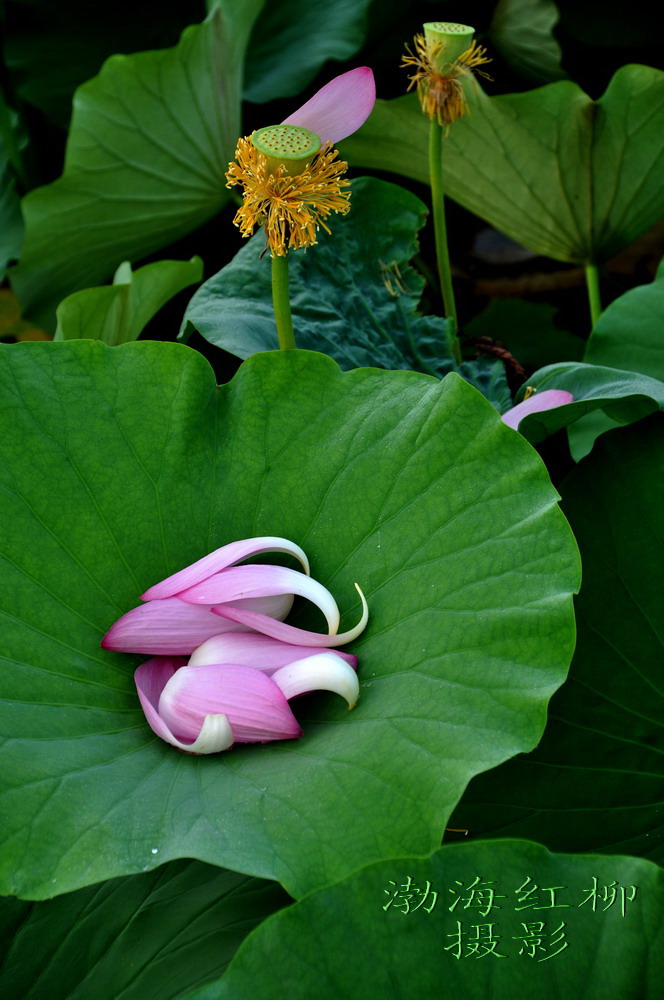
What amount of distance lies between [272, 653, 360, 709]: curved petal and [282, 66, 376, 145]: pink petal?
0.50 meters

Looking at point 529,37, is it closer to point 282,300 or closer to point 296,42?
point 296,42

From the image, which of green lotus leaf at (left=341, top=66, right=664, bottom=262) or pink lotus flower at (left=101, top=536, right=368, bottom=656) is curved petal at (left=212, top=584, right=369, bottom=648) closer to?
pink lotus flower at (left=101, top=536, right=368, bottom=656)

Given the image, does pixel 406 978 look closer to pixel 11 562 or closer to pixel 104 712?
pixel 104 712

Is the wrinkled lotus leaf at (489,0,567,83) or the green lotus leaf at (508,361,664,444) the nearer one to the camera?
the green lotus leaf at (508,361,664,444)

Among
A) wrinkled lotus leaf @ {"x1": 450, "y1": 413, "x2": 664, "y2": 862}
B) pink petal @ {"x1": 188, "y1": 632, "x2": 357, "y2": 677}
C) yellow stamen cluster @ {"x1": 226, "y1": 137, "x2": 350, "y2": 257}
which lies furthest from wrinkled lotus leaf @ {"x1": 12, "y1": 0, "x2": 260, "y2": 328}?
pink petal @ {"x1": 188, "y1": 632, "x2": 357, "y2": 677}

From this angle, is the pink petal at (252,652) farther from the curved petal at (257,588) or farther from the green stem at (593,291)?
the green stem at (593,291)

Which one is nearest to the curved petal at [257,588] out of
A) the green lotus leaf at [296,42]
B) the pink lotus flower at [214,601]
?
the pink lotus flower at [214,601]

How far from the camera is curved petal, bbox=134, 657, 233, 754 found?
0.72m

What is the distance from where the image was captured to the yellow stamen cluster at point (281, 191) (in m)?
0.84

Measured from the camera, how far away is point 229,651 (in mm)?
798

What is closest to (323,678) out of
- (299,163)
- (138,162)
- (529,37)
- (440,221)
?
(299,163)

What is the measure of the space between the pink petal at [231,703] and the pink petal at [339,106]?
1.69 ft

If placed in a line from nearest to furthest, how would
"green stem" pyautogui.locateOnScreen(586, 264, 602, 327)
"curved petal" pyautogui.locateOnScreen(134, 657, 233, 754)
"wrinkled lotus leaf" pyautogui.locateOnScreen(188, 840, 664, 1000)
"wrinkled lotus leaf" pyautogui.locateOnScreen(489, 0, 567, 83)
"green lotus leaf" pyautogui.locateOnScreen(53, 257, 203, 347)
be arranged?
"wrinkled lotus leaf" pyautogui.locateOnScreen(188, 840, 664, 1000), "curved petal" pyautogui.locateOnScreen(134, 657, 233, 754), "green lotus leaf" pyautogui.locateOnScreen(53, 257, 203, 347), "green stem" pyautogui.locateOnScreen(586, 264, 602, 327), "wrinkled lotus leaf" pyautogui.locateOnScreen(489, 0, 567, 83)

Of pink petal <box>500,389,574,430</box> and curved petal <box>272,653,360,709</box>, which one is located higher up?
pink petal <box>500,389,574,430</box>
